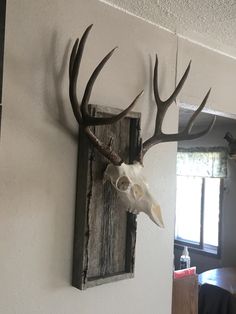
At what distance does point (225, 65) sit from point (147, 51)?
0.58m

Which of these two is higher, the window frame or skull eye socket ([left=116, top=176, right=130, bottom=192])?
skull eye socket ([left=116, top=176, right=130, bottom=192])

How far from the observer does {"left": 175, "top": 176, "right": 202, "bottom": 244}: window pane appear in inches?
178

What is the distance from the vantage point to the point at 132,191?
1224 millimetres

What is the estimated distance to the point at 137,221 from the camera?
1.45 m

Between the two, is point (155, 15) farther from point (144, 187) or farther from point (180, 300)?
point (180, 300)

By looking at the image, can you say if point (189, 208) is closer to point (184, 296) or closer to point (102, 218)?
point (184, 296)

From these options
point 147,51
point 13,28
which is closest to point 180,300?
point 147,51

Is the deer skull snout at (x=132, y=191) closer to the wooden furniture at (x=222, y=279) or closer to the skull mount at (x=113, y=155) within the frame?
the skull mount at (x=113, y=155)

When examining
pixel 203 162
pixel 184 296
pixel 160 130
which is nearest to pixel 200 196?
pixel 203 162

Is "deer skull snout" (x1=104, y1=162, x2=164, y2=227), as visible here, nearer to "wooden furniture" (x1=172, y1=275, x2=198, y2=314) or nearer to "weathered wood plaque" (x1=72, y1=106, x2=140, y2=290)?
"weathered wood plaque" (x1=72, y1=106, x2=140, y2=290)

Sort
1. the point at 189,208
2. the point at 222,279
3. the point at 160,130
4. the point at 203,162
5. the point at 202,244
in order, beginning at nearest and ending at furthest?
1. the point at 160,130
2. the point at 222,279
3. the point at 203,162
4. the point at 202,244
5. the point at 189,208

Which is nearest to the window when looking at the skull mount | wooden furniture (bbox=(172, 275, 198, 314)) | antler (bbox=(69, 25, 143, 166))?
wooden furniture (bbox=(172, 275, 198, 314))

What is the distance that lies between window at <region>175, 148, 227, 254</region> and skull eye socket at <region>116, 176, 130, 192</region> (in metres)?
2.99

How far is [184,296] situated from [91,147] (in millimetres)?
1069
